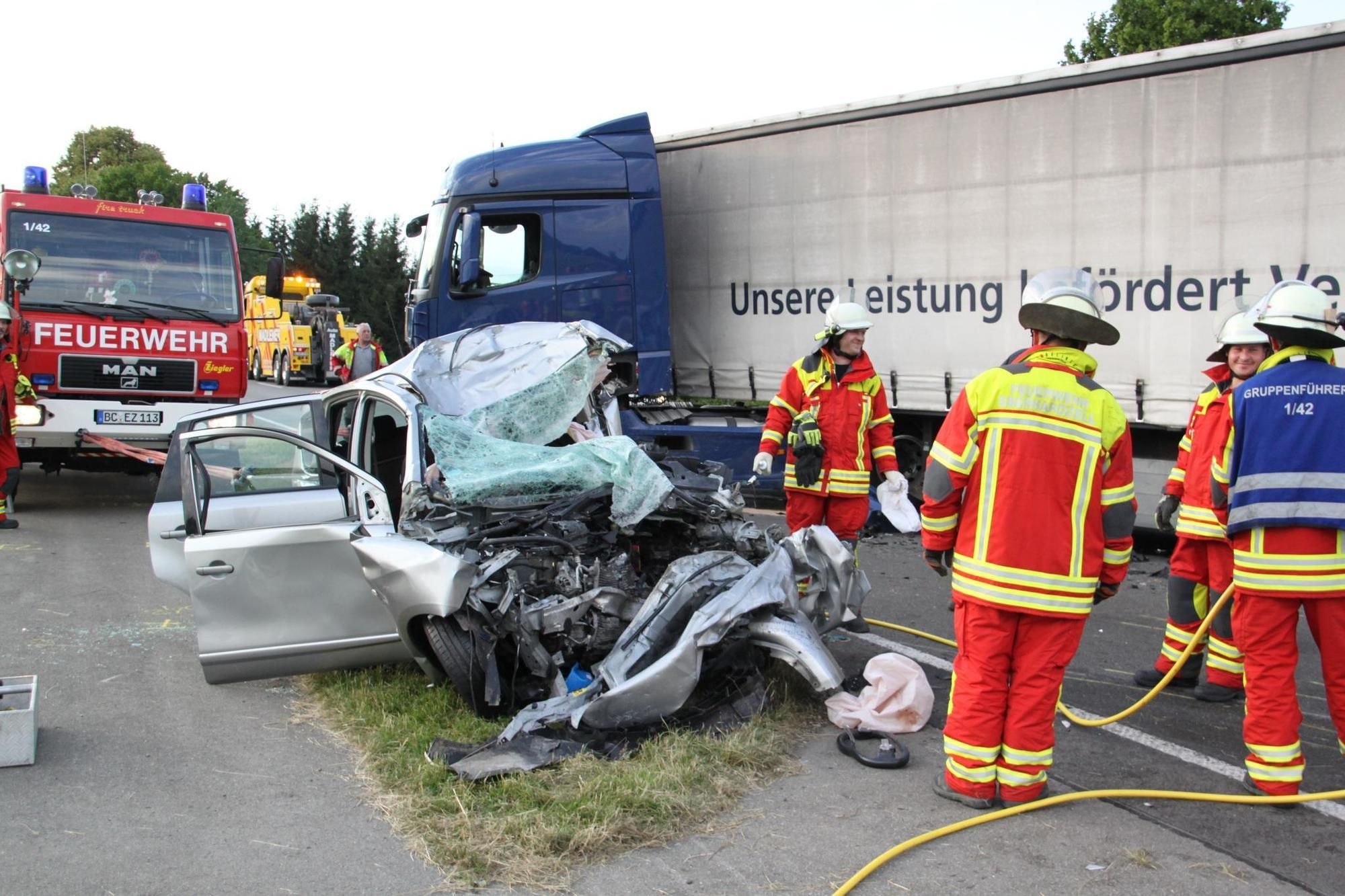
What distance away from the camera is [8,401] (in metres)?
8.92

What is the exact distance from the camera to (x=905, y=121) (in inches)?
352

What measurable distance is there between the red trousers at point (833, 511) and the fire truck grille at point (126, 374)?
6.39 metres

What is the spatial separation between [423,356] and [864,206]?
15.6 feet

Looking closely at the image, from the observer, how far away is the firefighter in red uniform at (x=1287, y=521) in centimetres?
373

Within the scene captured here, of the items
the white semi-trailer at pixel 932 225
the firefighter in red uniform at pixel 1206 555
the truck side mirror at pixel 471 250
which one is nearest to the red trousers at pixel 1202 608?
the firefighter in red uniform at pixel 1206 555

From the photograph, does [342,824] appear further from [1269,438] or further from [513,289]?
[513,289]

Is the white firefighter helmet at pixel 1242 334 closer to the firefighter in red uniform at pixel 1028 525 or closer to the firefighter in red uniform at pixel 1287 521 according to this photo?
the firefighter in red uniform at pixel 1287 521

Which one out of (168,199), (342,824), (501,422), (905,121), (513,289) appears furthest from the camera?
(168,199)

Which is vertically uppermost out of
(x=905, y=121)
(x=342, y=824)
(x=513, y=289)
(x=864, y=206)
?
(x=905, y=121)

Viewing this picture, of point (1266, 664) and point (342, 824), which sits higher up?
point (1266, 664)

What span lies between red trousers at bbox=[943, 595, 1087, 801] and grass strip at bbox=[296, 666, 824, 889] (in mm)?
699

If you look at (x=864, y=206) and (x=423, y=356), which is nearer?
(x=423, y=356)

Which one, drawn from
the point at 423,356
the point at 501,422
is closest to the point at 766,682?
the point at 501,422

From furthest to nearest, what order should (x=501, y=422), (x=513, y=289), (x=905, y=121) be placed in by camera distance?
1. (x=513, y=289)
2. (x=905, y=121)
3. (x=501, y=422)
